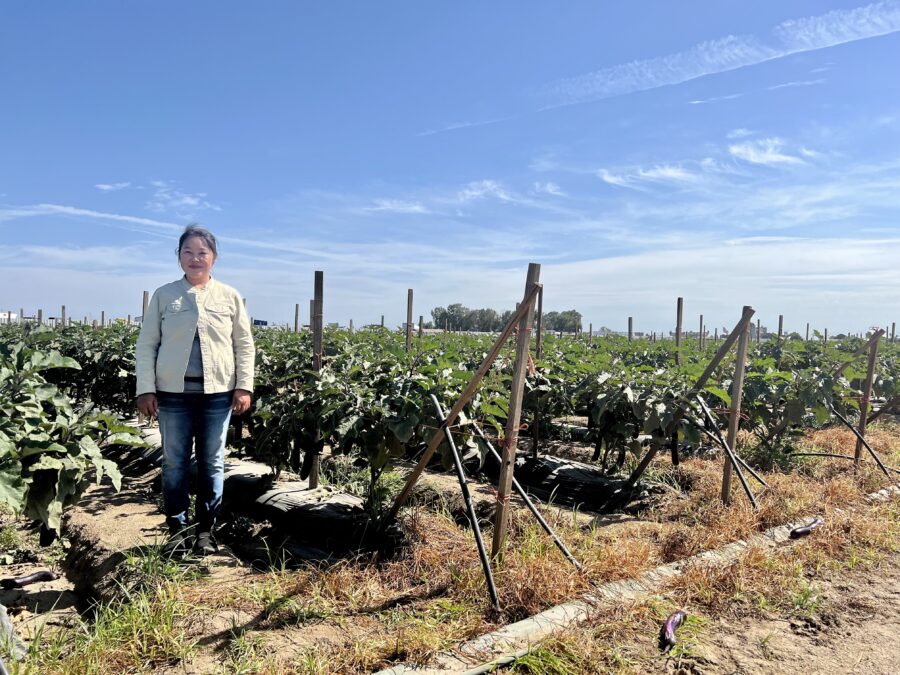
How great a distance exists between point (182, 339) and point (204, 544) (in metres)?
1.12

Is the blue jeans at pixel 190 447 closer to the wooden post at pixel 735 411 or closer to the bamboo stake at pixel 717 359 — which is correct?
the bamboo stake at pixel 717 359

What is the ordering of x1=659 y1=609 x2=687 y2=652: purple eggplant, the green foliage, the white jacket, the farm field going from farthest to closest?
the white jacket → x1=659 y1=609 x2=687 y2=652: purple eggplant → the farm field → the green foliage

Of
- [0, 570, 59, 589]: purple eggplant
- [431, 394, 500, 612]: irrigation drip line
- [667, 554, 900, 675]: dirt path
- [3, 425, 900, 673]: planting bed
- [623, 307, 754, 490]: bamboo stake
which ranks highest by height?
[623, 307, 754, 490]: bamboo stake

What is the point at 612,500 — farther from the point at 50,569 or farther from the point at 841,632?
the point at 50,569

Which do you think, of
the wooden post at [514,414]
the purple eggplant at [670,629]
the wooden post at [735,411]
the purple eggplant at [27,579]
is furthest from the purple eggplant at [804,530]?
the purple eggplant at [27,579]

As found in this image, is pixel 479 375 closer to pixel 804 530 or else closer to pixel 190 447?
pixel 190 447

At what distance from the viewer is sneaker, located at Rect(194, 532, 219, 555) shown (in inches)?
128

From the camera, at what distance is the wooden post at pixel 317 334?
4.21 m

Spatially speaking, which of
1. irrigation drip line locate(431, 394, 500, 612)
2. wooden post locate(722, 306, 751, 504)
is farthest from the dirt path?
wooden post locate(722, 306, 751, 504)

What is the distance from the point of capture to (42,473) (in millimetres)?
2396

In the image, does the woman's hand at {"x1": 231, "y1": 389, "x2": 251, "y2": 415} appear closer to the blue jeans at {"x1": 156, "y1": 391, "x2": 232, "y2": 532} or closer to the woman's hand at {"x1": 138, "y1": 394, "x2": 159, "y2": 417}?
the blue jeans at {"x1": 156, "y1": 391, "x2": 232, "y2": 532}

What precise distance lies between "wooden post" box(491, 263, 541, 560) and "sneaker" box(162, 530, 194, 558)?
165 cm

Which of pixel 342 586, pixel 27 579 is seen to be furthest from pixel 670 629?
pixel 27 579

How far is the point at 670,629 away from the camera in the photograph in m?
2.57
